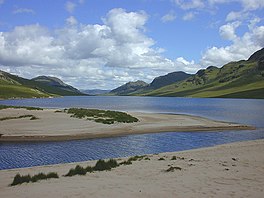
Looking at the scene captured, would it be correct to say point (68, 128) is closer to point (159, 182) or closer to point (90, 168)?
point (90, 168)

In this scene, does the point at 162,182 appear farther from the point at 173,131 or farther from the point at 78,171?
the point at 173,131

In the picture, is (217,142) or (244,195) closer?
(244,195)

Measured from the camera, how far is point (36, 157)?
108 feet

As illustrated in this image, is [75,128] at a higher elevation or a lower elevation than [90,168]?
higher

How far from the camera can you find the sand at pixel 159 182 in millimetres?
14578

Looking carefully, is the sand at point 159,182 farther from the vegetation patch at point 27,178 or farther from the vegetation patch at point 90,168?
the vegetation patch at point 90,168

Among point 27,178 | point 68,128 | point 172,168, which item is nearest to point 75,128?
point 68,128

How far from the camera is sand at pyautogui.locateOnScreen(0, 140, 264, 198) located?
14.6 m

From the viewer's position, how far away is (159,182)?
56.1 ft

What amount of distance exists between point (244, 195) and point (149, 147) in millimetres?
25479

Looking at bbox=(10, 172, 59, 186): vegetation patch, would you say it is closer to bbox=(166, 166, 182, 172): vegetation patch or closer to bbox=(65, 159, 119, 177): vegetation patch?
bbox=(65, 159, 119, 177): vegetation patch

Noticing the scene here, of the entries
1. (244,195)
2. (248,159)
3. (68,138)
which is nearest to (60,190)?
(244,195)

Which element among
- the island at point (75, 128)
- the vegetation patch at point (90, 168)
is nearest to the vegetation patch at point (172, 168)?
the vegetation patch at point (90, 168)

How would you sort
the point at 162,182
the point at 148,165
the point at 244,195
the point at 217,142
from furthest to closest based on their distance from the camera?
1. the point at 217,142
2. the point at 148,165
3. the point at 162,182
4. the point at 244,195
